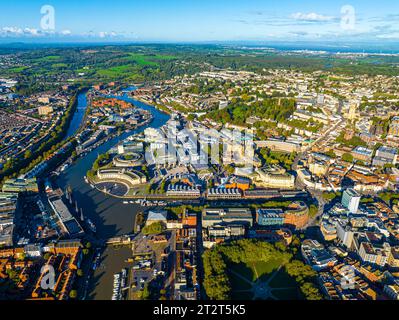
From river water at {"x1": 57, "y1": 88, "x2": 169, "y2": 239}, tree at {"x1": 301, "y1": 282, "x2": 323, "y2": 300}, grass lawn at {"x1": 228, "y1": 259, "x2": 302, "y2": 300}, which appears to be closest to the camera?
tree at {"x1": 301, "y1": 282, "x2": 323, "y2": 300}

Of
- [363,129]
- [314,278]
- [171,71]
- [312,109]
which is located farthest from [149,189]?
[171,71]

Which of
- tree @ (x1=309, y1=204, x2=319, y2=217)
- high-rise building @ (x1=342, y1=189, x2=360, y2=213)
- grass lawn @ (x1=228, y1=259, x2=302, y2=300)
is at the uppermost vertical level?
high-rise building @ (x1=342, y1=189, x2=360, y2=213)

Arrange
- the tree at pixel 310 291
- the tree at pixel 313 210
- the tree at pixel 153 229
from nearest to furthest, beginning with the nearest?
the tree at pixel 310 291 → the tree at pixel 153 229 → the tree at pixel 313 210

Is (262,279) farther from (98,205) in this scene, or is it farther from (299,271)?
(98,205)

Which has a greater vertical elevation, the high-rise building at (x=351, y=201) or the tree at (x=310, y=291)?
the high-rise building at (x=351, y=201)

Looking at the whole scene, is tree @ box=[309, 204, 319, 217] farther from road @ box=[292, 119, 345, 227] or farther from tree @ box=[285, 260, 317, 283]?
tree @ box=[285, 260, 317, 283]

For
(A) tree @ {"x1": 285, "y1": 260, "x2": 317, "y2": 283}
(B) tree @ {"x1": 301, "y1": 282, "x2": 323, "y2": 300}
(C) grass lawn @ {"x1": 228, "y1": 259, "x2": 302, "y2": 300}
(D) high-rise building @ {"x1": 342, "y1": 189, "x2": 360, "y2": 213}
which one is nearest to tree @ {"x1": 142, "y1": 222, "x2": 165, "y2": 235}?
(C) grass lawn @ {"x1": 228, "y1": 259, "x2": 302, "y2": 300}

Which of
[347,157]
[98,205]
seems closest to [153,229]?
[98,205]

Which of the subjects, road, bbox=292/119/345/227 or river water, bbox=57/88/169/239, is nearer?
river water, bbox=57/88/169/239

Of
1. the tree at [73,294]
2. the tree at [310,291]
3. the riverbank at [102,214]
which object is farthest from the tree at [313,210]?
the tree at [73,294]

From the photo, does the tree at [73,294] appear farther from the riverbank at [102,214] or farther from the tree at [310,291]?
the tree at [310,291]

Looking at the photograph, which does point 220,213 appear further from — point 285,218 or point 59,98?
point 59,98
